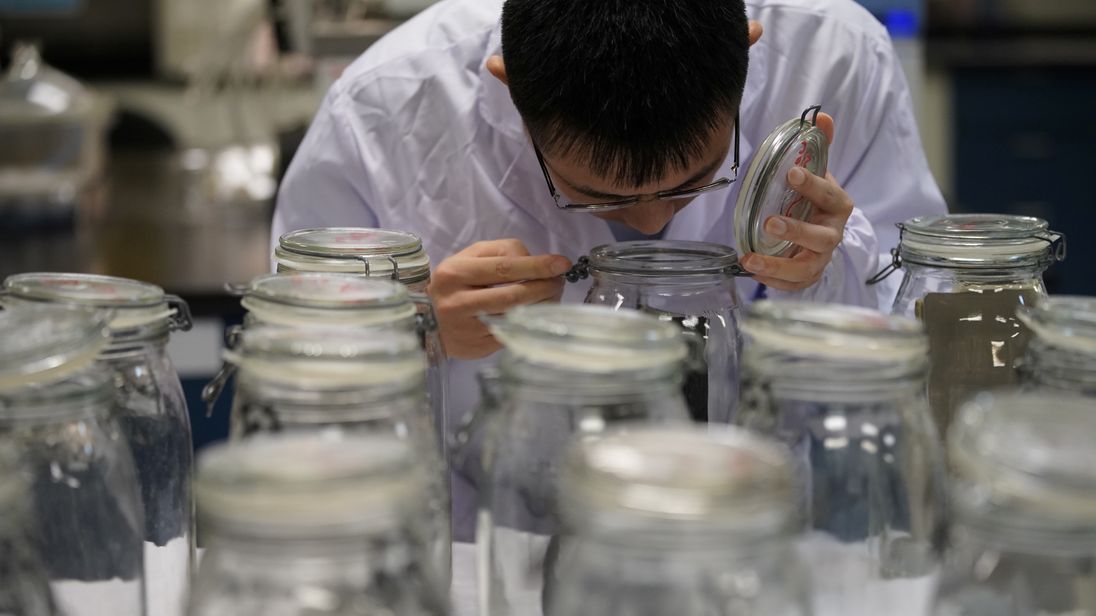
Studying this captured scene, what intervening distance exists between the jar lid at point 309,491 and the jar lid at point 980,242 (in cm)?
45

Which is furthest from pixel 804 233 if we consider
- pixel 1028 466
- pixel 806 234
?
pixel 1028 466

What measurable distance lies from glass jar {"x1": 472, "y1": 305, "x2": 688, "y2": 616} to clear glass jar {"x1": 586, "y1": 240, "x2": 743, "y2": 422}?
17 cm

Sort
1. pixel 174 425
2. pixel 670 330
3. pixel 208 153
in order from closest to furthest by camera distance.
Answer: pixel 670 330 → pixel 174 425 → pixel 208 153

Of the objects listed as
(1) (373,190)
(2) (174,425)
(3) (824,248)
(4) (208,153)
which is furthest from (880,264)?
(4) (208,153)

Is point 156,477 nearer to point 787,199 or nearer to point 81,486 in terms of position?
point 81,486

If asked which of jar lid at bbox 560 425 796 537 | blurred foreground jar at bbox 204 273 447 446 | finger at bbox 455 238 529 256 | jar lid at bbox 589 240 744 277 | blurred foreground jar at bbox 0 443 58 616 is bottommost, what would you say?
blurred foreground jar at bbox 0 443 58 616

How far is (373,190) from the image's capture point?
4.58 ft

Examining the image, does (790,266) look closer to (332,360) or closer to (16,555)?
(332,360)

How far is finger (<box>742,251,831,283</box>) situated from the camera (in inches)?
37.1

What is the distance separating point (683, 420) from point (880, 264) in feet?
2.32

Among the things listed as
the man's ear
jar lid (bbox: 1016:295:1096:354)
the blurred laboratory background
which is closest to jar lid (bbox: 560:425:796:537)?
jar lid (bbox: 1016:295:1096:354)

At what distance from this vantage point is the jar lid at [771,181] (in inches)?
36.8

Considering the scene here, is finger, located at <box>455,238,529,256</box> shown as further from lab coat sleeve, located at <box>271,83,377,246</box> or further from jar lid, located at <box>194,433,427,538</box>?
jar lid, located at <box>194,433,427,538</box>

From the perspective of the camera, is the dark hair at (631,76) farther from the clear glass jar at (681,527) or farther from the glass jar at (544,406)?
the clear glass jar at (681,527)
